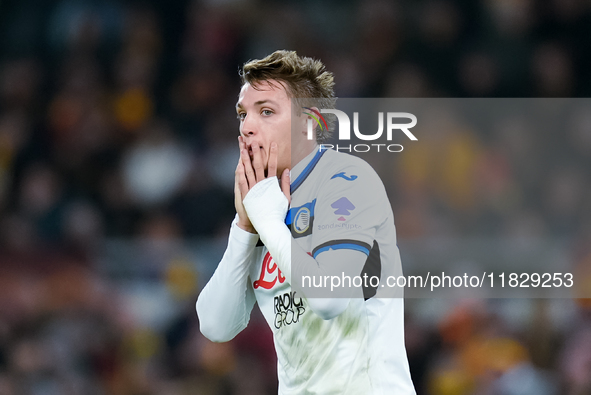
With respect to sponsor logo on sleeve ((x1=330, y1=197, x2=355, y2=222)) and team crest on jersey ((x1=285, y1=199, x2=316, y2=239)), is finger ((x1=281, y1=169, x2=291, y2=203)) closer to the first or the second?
team crest on jersey ((x1=285, y1=199, x2=316, y2=239))

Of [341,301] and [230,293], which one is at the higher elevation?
[230,293]

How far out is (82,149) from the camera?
6859mm

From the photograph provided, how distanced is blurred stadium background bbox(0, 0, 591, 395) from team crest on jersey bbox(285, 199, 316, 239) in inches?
106

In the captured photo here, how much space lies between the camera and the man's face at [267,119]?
251cm

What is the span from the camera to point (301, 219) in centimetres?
242

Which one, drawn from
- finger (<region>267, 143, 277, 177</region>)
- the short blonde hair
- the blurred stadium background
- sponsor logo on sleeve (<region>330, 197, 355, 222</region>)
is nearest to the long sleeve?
finger (<region>267, 143, 277, 177</region>)

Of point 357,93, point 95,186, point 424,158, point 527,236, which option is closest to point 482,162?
point 424,158

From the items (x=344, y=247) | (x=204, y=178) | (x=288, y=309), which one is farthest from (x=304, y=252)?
(x=204, y=178)

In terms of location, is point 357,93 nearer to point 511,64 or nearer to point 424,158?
point 424,158

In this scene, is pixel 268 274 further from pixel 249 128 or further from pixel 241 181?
pixel 249 128

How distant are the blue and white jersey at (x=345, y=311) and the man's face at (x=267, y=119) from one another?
0.16 metres

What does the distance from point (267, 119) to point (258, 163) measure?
19 cm

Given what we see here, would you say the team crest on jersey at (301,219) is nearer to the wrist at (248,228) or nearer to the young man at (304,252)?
the young man at (304,252)

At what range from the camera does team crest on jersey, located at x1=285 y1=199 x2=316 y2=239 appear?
2.39 meters
